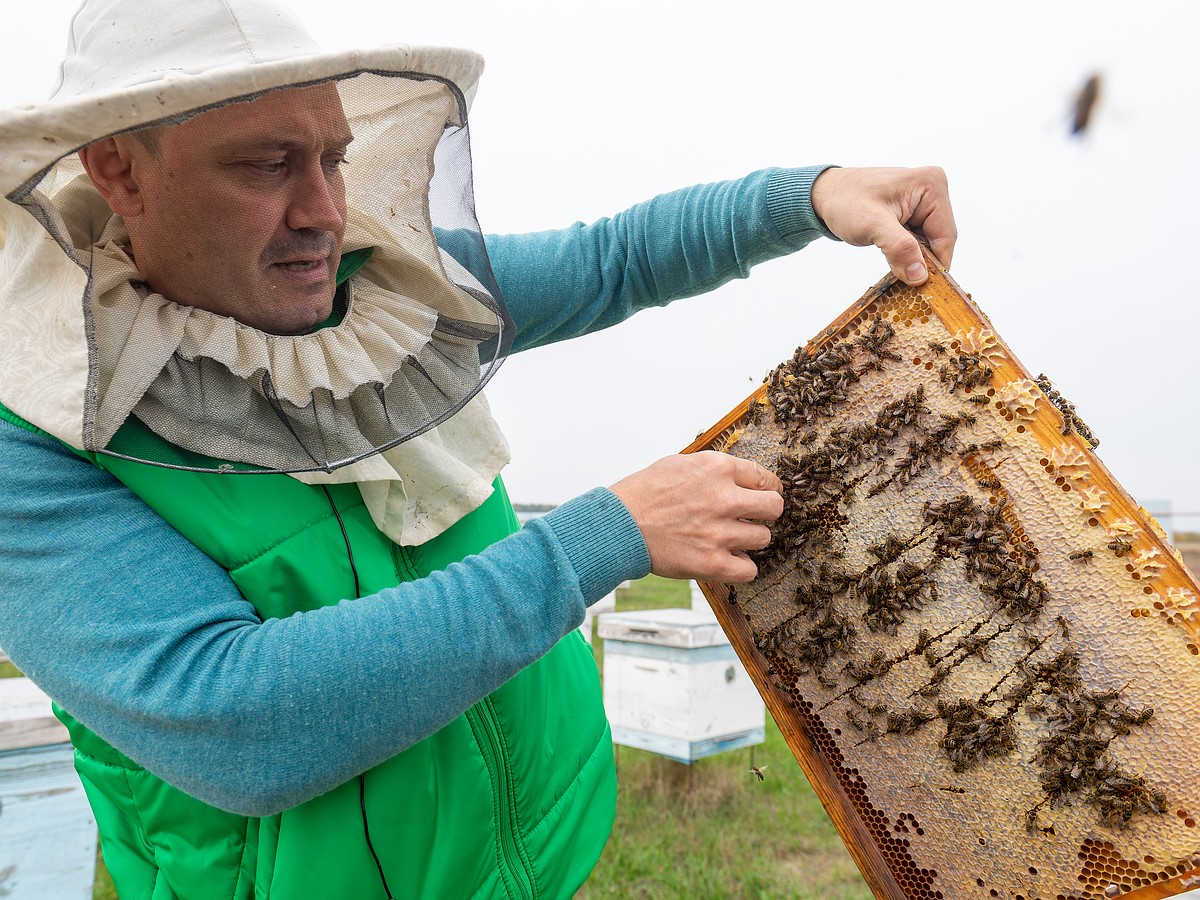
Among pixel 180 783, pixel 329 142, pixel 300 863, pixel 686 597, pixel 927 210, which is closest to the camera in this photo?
pixel 180 783

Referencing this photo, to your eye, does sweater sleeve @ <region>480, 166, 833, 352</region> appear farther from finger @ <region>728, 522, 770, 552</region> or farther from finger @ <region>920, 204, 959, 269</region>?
finger @ <region>728, 522, 770, 552</region>

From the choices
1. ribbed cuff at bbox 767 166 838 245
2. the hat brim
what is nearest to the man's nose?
the hat brim

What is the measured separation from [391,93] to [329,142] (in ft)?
0.66

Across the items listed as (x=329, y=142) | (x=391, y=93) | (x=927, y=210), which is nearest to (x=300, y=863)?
(x=329, y=142)

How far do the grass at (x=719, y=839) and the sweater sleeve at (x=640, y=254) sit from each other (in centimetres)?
316

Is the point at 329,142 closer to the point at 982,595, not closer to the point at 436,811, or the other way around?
the point at 436,811

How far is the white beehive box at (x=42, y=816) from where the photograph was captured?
2785 mm

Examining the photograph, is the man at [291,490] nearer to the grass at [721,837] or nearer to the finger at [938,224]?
Result: the finger at [938,224]

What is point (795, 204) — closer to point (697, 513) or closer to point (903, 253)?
point (903, 253)

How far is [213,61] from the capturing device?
1.27 meters

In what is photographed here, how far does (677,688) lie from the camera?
15.3ft

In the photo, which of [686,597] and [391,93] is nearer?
[391,93]

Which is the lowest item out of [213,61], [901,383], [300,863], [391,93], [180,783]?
[300,863]

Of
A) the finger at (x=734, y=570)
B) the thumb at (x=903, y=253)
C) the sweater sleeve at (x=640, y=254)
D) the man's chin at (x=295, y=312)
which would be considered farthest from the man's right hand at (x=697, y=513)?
the sweater sleeve at (x=640, y=254)
